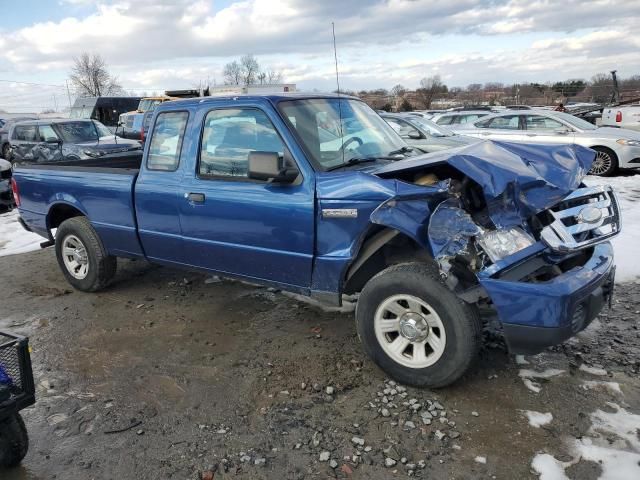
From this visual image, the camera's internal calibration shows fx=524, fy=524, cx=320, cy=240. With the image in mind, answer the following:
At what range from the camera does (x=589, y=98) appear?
108 feet

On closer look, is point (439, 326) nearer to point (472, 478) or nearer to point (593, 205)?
point (472, 478)

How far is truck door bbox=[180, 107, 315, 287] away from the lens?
388cm

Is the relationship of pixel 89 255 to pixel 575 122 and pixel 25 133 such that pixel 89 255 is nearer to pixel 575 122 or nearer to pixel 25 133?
pixel 575 122

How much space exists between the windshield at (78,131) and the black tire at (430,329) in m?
12.1

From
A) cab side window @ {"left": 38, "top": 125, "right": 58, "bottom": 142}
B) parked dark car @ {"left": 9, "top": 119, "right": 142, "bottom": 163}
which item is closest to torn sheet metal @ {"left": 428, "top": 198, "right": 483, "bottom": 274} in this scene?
parked dark car @ {"left": 9, "top": 119, "right": 142, "bottom": 163}

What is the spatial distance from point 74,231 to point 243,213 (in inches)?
95.4

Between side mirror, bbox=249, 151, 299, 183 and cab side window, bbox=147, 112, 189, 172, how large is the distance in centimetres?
110

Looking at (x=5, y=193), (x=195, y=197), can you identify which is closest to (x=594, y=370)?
(x=195, y=197)

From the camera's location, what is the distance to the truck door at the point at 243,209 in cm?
388

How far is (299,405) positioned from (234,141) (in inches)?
84.0

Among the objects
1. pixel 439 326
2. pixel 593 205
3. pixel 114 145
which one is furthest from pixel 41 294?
pixel 114 145

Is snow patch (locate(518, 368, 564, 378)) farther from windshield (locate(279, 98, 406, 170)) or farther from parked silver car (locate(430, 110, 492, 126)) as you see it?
parked silver car (locate(430, 110, 492, 126))

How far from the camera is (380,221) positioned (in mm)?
3322

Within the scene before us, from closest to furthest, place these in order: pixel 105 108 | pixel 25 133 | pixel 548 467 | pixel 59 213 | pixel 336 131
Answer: pixel 548 467
pixel 336 131
pixel 59 213
pixel 25 133
pixel 105 108
